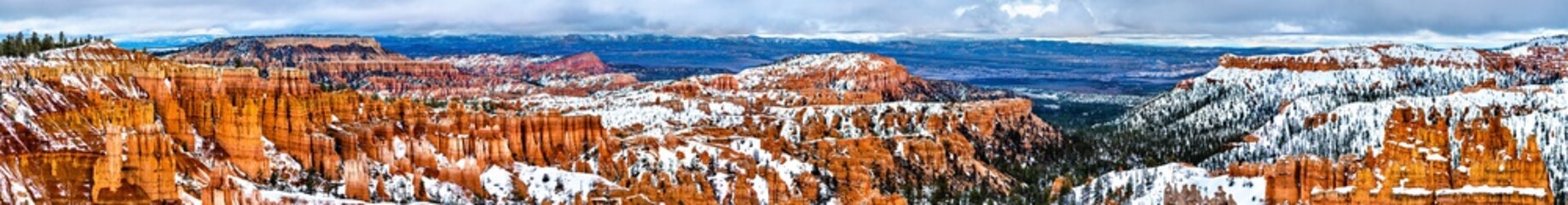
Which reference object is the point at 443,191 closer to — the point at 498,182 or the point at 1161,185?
the point at 498,182

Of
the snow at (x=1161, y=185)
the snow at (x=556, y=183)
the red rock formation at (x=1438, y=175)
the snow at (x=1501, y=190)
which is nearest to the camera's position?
the snow at (x=1501, y=190)

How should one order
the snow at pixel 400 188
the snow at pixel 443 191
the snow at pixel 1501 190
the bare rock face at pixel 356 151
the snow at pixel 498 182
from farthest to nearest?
the snow at pixel 498 182, the snow at pixel 443 191, the snow at pixel 400 188, the bare rock face at pixel 356 151, the snow at pixel 1501 190

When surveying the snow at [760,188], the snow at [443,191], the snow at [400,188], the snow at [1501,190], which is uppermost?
the snow at [1501,190]

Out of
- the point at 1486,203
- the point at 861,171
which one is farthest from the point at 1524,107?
the point at 1486,203

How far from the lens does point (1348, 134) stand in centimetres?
14988

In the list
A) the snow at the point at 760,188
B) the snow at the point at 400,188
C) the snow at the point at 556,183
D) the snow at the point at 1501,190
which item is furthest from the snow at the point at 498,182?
the snow at the point at 1501,190

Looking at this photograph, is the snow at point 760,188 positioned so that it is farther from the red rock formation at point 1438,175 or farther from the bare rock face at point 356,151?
the red rock formation at point 1438,175

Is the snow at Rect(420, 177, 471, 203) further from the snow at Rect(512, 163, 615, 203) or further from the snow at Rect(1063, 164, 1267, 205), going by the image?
the snow at Rect(1063, 164, 1267, 205)

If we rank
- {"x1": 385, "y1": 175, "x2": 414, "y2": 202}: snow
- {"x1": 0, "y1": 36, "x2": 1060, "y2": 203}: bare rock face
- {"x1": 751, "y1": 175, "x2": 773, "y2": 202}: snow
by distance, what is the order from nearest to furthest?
{"x1": 0, "y1": 36, "x2": 1060, "y2": 203}: bare rock face < {"x1": 385, "y1": 175, "x2": 414, "y2": 202}: snow < {"x1": 751, "y1": 175, "x2": 773, "y2": 202}: snow

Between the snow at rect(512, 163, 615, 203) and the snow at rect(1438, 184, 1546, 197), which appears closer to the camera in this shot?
the snow at rect(1438, 184, 1546, 197)

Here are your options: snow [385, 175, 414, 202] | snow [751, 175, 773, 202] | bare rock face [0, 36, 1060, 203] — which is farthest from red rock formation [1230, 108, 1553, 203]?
snow [385, 175, 414, 202]

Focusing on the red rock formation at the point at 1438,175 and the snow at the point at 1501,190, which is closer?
the snow at the point at 1501,190

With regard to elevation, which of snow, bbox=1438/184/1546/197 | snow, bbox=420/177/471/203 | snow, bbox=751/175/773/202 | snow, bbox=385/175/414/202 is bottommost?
snow, bbox=751/175/773/202

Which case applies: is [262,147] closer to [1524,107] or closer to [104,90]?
[104,90]
